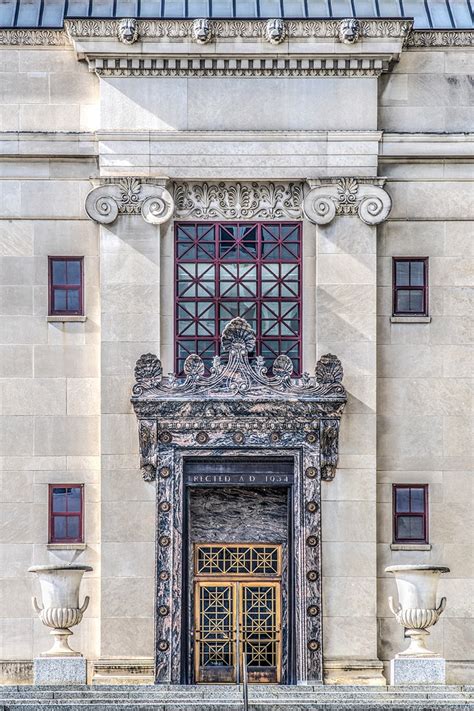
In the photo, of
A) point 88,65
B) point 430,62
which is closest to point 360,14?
point 430,62

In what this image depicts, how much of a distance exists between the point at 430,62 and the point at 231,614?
12.0 metres

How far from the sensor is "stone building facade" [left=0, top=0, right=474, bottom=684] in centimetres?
3825

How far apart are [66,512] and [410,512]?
22.9 feet

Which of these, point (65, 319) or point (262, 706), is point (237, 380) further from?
point (262, 706)

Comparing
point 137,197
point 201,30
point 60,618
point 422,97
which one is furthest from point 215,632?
point 201,30

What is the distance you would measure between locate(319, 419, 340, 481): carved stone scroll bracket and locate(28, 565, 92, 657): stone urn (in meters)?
5.71

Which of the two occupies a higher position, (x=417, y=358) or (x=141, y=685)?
(x=417, y=358)

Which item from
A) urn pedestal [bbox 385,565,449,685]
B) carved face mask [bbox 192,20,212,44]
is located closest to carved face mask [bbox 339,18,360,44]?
carved face mask [bbox 192,20,212,44]

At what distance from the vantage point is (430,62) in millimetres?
39438

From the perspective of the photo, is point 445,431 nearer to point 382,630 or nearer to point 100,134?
point 382,630

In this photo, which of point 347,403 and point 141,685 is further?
point 347,403

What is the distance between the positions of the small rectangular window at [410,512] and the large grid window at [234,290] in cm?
329

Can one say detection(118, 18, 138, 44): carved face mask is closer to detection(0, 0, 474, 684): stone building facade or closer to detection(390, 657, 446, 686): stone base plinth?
detection(0, 0, 474, 684): stone building facade

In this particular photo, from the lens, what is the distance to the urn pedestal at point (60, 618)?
3425 centimetres
